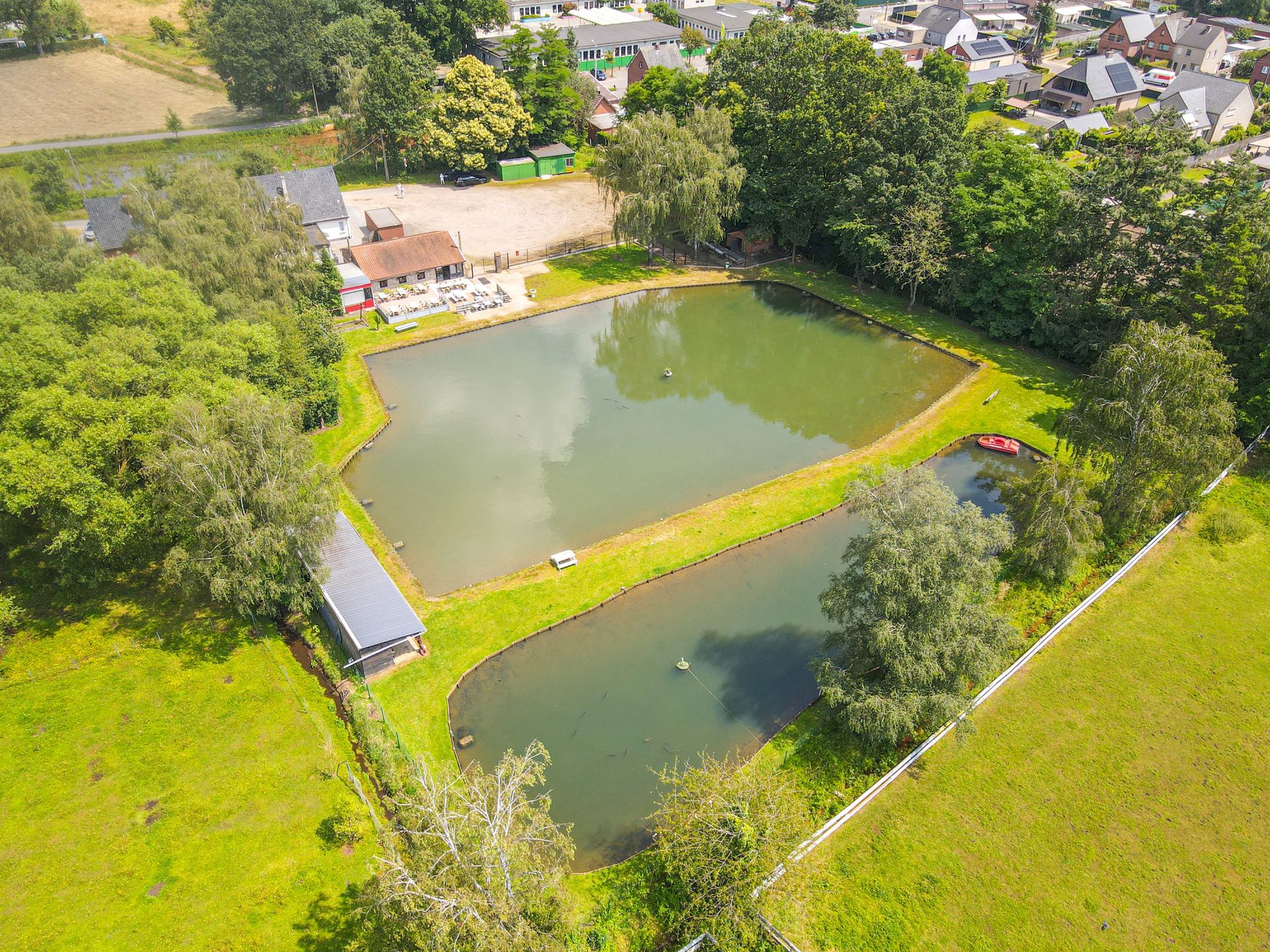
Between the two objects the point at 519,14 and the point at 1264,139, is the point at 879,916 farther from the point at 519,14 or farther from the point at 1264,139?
the point at 519,14

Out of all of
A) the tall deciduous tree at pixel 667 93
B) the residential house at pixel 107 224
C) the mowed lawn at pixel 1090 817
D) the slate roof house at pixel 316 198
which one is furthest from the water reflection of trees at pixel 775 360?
the residential house at pixel 107 224

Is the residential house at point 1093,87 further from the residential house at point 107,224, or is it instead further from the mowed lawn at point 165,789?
the mowed lawn at point 165,789

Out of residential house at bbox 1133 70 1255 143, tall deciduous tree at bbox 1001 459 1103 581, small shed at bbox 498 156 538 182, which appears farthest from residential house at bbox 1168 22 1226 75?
tall deciduous tree at bbox 1001 459 1103 581

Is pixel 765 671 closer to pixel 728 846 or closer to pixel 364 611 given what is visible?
pixel 728 846

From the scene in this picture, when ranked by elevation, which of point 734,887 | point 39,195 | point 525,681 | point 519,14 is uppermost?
point 519,14

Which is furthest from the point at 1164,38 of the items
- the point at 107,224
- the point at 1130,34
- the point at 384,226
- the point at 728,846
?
the point at 728,846

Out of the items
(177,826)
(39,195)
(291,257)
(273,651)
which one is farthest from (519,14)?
(177,826)
